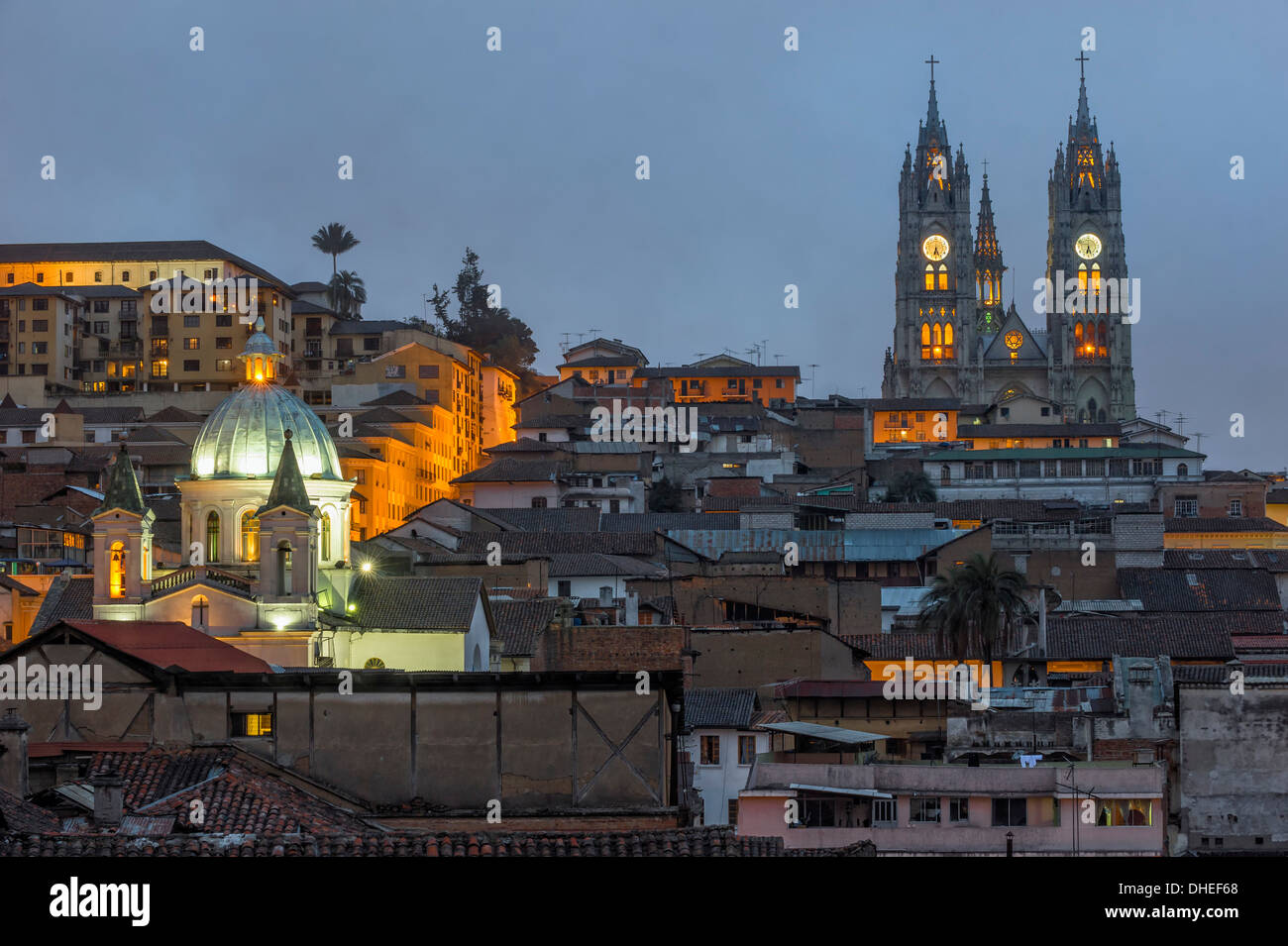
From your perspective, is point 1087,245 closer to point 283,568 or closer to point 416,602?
point 416,602

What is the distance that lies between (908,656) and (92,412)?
201ft

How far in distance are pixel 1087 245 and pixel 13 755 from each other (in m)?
159

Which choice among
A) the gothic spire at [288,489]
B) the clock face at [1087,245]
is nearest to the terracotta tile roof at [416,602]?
the gothic spire at [288,489]

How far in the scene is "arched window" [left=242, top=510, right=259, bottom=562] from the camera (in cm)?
5094

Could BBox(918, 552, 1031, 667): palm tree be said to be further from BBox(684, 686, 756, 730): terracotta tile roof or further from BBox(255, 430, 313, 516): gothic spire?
BBox(255, 430, 313, 516): gothic spire

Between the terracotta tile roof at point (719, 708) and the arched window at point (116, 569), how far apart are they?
14423 mm

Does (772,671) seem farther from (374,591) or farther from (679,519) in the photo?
(679,519)

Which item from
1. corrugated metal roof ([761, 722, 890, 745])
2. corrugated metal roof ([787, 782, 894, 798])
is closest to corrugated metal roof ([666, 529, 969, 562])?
corrugated metal roof ([761, 722, 890, 745])

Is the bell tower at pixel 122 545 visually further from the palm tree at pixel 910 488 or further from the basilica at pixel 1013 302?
the basilica at pixel 1013 302

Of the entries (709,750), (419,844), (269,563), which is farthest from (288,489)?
(419,844)

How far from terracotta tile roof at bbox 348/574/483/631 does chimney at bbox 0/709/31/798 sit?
2506cm

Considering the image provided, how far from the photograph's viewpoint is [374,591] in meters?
51.2

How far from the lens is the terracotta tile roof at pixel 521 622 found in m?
50.9

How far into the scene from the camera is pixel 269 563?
47656mm
